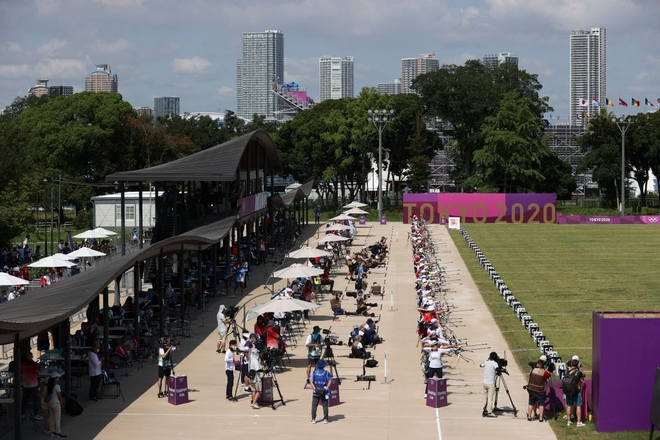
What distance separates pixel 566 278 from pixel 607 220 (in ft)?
122

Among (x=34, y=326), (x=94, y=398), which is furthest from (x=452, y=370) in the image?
(x=34, y=326)

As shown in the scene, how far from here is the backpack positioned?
63.5 feet

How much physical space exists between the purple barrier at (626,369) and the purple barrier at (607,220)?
60.8 meters

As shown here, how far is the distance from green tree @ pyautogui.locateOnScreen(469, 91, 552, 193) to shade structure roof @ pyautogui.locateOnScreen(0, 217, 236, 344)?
2665 inches

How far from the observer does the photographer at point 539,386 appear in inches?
768

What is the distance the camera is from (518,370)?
24516 mm

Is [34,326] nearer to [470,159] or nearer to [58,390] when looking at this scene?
[58,390]

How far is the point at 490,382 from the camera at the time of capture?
65.4ft

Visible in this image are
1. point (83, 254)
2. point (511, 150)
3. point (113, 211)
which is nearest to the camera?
point (83, 254)

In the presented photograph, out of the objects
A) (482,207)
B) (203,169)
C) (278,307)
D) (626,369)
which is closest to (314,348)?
(278,307)

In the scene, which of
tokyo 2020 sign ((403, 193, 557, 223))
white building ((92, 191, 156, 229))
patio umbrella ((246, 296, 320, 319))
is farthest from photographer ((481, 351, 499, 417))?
tokyo 2020 sign ((403, 193, 557, 223))

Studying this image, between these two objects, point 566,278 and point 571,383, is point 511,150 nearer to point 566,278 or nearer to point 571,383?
point 566,278

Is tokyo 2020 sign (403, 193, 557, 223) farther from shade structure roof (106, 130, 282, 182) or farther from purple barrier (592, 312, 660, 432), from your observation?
purple barrier (592, 312, 660, 432)

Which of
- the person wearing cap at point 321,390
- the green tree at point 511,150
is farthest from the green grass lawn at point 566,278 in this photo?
the green tree at point 511,150
